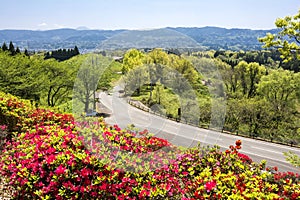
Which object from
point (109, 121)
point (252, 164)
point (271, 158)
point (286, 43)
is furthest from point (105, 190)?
point (271, 158)

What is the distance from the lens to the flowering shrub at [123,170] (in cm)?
284

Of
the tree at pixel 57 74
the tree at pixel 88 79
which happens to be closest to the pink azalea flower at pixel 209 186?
the tree at pixel 88 79

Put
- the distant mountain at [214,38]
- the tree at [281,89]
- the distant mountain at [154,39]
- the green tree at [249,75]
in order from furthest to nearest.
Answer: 1. the green tree at [249,75]
2. the tree at [281,89]
3. the distant mountain at [214,38]
4. the distant mountain at [154,39]

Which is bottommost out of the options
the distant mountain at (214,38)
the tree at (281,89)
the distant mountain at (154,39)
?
the tree at (281,89)

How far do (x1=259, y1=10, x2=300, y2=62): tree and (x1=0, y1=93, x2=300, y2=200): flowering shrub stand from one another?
18.5 feet

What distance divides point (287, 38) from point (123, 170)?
7540 mm

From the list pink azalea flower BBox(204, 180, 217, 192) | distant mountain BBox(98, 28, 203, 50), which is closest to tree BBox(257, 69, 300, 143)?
distant mountain BBox(98, 28, 203, 50)

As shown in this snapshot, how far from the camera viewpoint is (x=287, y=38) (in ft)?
26.5

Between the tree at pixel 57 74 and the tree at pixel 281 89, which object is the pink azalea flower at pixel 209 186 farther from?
the tree at pixel 281 89

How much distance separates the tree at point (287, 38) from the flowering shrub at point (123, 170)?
5626 millimetres

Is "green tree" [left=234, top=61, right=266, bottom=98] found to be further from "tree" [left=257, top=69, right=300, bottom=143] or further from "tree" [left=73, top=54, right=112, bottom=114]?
"tree" [left=73, top=54, right=112, bottom=114]

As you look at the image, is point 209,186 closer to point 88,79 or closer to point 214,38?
point 88,79

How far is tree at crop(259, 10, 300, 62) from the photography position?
7781 millimetres

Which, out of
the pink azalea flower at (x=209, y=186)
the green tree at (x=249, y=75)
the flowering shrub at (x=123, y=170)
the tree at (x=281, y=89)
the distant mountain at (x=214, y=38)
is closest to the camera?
the pink azalea flower at (x=209, y=186)
